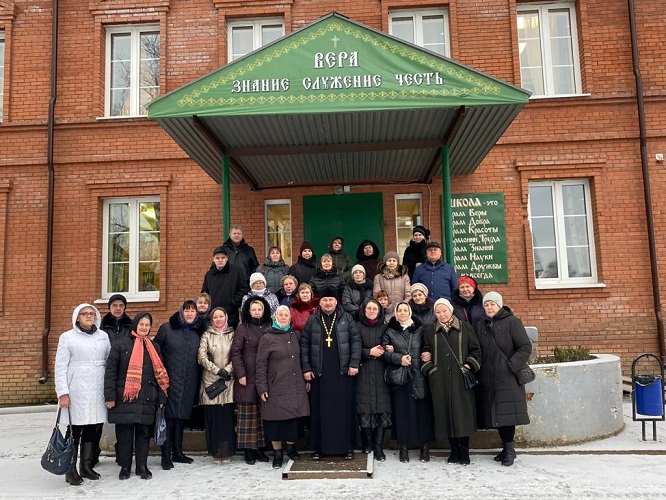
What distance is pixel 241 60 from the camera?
6125 millimetres

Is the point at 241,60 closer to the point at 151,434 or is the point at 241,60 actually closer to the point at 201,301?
the point at 201,301

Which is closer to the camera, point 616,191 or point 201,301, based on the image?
point 201,301

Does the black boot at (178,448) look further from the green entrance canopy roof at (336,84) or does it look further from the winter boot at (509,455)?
the green entrance canopy roof at (336,84)

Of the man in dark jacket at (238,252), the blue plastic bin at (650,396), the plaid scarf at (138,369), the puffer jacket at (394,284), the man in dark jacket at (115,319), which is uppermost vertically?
the man in dark jacket at (238,252)

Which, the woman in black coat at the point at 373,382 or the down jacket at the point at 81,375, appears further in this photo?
the woman in black coat at the point at 373,382

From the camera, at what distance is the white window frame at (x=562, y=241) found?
30.6ft

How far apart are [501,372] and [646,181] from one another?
587 cm

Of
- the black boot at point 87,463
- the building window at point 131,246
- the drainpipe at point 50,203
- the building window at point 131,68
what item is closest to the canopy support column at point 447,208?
the black boot at point 87,463

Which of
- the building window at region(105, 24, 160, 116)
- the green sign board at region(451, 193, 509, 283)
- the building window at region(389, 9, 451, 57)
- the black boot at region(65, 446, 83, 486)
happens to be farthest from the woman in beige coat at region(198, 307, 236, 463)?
the building window at region(389, 9, 451, 57)

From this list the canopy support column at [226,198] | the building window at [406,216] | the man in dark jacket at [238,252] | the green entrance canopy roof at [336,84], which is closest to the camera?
the green entrance canopy roof at [336,84]

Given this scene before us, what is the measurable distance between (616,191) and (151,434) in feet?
26.8

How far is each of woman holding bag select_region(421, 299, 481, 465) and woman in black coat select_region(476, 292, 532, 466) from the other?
0.14 m

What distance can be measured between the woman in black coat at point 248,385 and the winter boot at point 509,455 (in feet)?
7.75

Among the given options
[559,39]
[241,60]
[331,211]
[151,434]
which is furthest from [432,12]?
[151,434]
